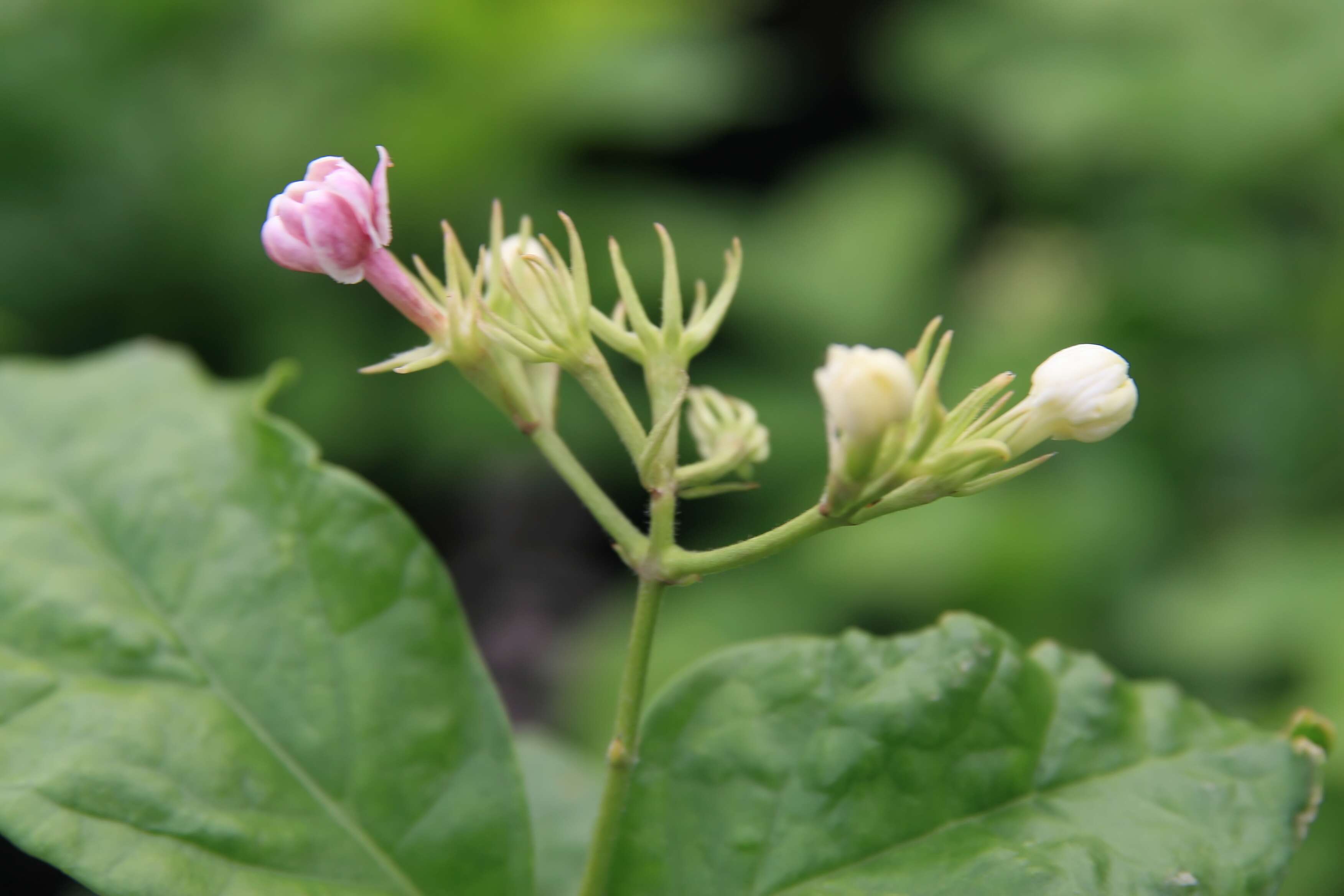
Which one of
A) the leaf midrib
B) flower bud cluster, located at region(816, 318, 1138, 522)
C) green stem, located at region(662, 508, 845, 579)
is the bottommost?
the leaf midrib

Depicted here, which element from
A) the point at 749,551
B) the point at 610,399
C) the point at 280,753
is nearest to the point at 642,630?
the point at 749,551

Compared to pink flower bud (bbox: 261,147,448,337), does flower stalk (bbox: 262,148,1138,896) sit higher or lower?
lower

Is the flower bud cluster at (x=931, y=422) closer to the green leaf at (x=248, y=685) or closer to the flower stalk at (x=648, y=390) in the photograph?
the flower stalk at (x=648, y=390)

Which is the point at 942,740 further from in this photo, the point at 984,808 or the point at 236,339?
the point at 236,339

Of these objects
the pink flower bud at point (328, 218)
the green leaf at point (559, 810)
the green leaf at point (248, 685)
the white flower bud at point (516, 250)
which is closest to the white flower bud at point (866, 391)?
the white flower bud at point (516, 250)

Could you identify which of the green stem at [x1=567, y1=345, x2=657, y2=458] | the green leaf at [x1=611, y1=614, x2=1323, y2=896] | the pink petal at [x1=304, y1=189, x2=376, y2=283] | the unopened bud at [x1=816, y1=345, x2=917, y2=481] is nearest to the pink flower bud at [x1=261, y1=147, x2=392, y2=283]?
the pink petal at [x1=304, y1=189, x2=376, y2=283]

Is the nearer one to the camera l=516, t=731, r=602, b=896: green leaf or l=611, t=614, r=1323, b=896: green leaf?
l=611, t=614, r=1323, b=896: green leaf

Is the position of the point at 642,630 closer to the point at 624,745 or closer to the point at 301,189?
the point at 624,745

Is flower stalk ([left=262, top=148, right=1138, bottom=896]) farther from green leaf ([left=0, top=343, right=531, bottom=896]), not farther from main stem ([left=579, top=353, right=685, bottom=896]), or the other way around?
green leaf ([left=0, top=343, right=531, bottom=896])
